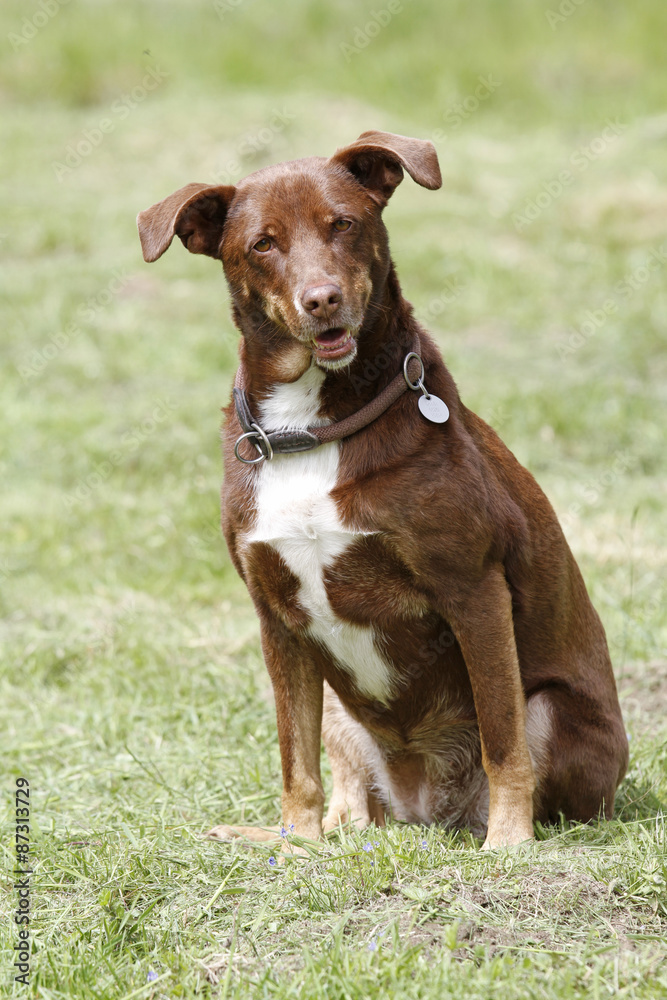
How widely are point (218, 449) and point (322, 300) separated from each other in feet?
13.4

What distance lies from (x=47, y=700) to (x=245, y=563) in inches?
72.8

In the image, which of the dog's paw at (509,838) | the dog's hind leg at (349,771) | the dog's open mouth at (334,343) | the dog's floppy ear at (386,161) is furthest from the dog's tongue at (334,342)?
the dog's paw at (509,838)

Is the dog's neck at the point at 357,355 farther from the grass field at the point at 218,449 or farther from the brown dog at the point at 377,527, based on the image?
the grass field at the point at 218,449

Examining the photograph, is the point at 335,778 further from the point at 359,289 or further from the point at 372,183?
the point at 372,183

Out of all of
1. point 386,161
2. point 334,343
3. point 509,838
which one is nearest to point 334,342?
point 334,343

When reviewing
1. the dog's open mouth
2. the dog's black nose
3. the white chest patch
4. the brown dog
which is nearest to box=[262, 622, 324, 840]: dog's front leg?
the brown dog

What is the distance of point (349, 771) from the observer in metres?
3.30

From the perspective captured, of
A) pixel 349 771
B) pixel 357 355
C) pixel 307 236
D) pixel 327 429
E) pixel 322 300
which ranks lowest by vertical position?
pixel 349 771

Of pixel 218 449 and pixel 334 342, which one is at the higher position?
pixel 334 342

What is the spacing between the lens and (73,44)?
1425cm

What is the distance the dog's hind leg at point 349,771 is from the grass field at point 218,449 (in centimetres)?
27

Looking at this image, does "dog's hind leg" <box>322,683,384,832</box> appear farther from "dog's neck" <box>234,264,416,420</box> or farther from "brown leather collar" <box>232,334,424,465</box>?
"dog's neck" <box>234,264,416,420</box>

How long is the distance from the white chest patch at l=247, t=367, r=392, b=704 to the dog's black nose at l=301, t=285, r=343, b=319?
24 cm

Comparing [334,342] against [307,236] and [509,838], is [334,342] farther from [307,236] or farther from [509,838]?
[509,838]
